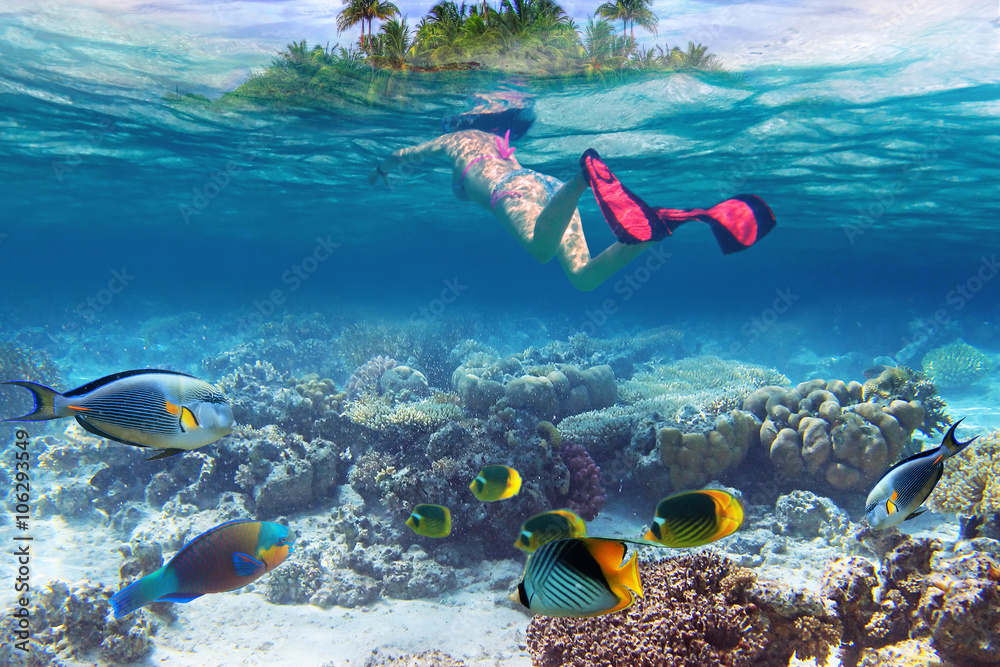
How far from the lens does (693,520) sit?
2518 mm

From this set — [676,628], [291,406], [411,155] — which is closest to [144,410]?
[676,628]

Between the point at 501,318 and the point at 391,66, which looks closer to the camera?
the point at 391,66

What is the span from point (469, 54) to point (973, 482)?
12669 millimetres

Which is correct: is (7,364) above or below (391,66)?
below

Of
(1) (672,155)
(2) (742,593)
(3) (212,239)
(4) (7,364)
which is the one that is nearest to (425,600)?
(2) (742,593)

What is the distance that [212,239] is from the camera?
2421 inches

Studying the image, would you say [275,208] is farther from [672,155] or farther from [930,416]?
[930,416]

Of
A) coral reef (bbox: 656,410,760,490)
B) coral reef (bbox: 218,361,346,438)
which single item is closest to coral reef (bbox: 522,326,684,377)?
coral reef (bbox: 656,410,760,490)

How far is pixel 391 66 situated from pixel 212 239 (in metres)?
60.4

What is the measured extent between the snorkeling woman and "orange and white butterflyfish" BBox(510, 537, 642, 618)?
4434mm

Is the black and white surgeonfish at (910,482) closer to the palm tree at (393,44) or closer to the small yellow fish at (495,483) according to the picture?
the small yellow fish at (495,483)

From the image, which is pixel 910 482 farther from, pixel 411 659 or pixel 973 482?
pixel 411 659

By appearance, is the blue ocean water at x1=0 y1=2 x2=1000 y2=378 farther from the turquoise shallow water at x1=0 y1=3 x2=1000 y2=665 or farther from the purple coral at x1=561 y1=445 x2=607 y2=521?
the purple coral at x1=561 y1=445 x2=607 y2=521

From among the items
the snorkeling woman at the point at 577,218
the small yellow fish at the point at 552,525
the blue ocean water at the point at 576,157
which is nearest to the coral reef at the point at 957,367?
the blue ocean water at the point at 576,157
